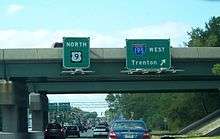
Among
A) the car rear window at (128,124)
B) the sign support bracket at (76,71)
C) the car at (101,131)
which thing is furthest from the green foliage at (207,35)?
the car rear window at (128,124)

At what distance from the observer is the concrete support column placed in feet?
251

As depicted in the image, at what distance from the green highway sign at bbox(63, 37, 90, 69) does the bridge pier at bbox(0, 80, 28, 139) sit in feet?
20.3

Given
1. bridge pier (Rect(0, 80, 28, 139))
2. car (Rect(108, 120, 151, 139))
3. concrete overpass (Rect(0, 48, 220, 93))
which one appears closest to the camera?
car (Rect(108, 120, 151, 139))

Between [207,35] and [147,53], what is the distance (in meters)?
30.2

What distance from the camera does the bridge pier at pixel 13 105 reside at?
184ft

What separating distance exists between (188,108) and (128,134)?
2367 inches

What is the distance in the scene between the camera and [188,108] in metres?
86.4

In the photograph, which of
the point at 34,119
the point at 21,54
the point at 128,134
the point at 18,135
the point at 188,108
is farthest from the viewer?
the point at 188,108

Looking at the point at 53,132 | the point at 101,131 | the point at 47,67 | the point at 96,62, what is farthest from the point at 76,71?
the point at 101,131

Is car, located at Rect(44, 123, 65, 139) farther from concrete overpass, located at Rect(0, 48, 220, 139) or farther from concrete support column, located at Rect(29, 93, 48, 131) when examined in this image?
concrete support column, located at Rect(29, 93, 48, 131)

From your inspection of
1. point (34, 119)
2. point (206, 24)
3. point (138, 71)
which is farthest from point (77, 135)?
point (206, 24)

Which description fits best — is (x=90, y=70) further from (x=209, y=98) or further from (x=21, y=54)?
(x=209, y=98)

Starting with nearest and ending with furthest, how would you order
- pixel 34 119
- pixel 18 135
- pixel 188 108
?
pixel 18 135
pixel 34 119
pixel 188 108

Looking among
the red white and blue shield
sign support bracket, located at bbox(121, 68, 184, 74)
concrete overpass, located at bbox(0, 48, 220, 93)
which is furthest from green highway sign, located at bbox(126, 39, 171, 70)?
concrete overpass, located at bbox(0, 48, 220, 93)
